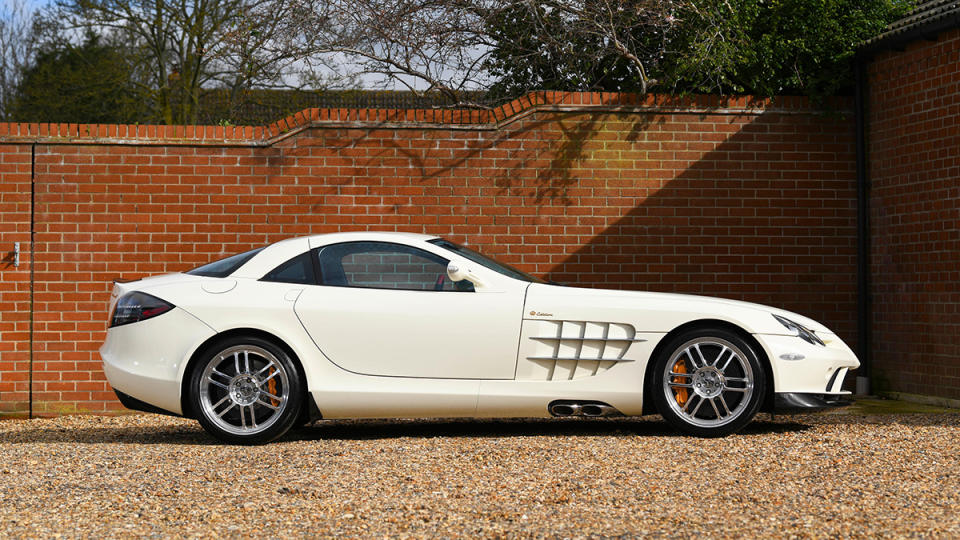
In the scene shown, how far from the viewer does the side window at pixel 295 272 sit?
7.50 meters

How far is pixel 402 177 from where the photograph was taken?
10.2 meters

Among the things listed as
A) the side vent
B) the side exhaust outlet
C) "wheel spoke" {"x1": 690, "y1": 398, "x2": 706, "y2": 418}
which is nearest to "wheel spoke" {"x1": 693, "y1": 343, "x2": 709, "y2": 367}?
"wheel spoke" {"x1": 690, "y1": 398, "x2": 706, "y2": 418}

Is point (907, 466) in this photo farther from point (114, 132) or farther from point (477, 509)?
point (114, 132)

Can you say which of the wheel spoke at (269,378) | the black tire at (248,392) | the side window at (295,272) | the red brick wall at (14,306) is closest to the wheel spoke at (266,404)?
the black tire at (248,392)

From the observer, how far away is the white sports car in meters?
7.25

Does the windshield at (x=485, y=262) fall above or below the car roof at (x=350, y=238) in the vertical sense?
below

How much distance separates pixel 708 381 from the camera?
726cm

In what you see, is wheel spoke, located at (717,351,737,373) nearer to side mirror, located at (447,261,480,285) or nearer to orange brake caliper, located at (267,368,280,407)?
side mirror, located at (447,261,480,285)

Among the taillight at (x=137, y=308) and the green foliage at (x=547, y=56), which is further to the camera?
the green foliage at (x=547, y=56)

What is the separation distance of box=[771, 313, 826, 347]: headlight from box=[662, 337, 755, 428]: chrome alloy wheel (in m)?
0.38

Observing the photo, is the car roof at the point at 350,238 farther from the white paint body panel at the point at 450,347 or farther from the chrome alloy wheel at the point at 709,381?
the chrome alloy wheel at the point at 709,381

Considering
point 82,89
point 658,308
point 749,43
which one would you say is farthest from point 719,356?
point 82,89

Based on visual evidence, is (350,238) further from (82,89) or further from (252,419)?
(82,89)

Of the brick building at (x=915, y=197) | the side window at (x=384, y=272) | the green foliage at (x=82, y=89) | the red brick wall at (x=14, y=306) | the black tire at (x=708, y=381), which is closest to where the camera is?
the black tire at (x=708, y=381)
